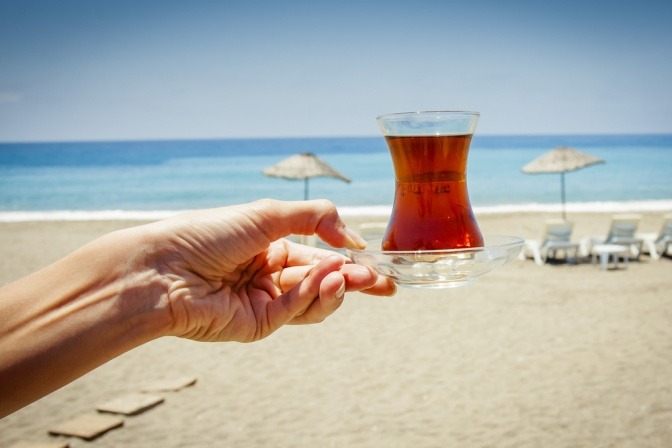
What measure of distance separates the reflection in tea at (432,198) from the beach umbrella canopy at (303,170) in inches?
561

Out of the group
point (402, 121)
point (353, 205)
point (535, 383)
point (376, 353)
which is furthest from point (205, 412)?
point (353, 205)

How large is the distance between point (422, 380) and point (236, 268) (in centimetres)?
481

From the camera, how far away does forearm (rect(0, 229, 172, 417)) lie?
191 cm

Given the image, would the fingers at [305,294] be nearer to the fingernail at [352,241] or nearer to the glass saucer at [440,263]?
the fingernail at [352,241]

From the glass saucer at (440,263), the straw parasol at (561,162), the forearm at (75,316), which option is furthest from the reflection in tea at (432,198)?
the straw parasol at (561,162)

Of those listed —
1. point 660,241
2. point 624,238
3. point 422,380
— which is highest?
point 624,238

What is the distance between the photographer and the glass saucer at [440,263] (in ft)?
6.18

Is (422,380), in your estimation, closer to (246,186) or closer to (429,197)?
(429,197)

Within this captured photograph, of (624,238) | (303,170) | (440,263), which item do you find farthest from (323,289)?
(303,170)

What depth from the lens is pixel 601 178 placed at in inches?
1881

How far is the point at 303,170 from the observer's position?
656 inches

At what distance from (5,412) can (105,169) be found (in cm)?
6462

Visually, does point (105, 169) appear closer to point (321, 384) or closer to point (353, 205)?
point (353, 205)

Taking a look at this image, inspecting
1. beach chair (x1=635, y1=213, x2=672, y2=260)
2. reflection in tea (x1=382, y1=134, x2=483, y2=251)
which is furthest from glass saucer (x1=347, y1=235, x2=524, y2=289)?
beach chair (x1=635, y1=213, x2=672, y2=260)
